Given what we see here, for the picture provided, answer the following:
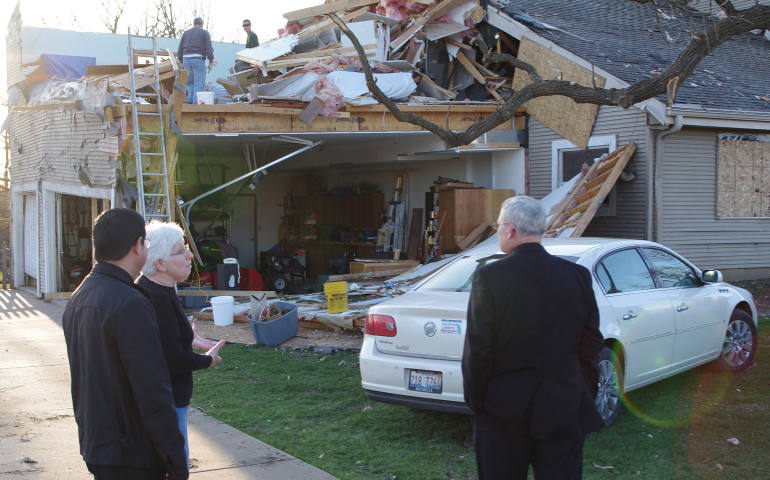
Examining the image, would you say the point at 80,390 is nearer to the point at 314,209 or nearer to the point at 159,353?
the point at 159,353

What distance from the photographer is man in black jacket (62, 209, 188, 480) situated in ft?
8.98

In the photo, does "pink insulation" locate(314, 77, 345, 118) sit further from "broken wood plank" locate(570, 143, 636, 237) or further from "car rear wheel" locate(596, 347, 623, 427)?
"car rear wheel" locate(596, 347, 623, 427)

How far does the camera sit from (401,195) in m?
17.5

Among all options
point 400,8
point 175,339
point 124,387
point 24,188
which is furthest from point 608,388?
point 24,188

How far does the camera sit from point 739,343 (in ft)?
24.3

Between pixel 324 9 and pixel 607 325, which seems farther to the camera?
pixel 324 9

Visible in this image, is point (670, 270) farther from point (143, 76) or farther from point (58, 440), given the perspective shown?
point (143, 76)

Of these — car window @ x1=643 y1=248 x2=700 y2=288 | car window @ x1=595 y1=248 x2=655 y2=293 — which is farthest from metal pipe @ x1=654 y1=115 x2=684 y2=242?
car window @ x1=595 y1=248 x2=655 y2=293

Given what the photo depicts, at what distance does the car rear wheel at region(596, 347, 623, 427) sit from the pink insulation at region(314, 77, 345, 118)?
27.4ft

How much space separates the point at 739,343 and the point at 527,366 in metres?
5.32

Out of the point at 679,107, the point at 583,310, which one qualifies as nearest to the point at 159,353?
the point at 583,310

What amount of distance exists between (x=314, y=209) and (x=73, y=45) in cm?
794

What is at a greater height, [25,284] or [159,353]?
[159,353]

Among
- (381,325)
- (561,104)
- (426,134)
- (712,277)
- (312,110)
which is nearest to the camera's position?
(381,325)
